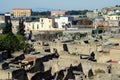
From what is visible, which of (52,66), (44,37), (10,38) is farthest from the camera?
(44,37)

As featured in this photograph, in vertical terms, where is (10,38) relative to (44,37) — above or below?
above

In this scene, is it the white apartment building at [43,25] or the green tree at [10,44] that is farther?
the white apartment building at [43,25]

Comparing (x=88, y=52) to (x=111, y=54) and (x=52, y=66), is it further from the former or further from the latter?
(x=52, y=66)

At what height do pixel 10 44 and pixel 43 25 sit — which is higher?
pixel 10 44

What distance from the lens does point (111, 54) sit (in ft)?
→ 77.5

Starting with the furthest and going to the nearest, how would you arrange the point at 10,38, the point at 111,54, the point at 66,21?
the point at 66,21 → the point at 10,38 → the point at 111,54

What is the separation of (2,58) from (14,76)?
6.83 meters

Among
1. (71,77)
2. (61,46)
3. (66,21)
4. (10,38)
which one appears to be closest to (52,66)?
(71,77)

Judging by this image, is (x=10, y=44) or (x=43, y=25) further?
(x=43, y=25)

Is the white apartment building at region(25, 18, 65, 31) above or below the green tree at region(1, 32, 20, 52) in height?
below

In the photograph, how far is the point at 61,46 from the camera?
2847 cm

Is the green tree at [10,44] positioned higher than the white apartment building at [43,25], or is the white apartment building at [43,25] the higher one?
the green tree at [10,44]

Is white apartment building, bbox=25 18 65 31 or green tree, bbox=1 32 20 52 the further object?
white apartment building, bbox=25 18 65 31

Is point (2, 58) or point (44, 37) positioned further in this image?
point (44, 37)
